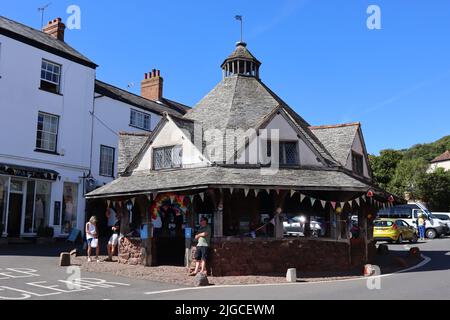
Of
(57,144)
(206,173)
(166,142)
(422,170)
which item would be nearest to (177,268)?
(206,173)

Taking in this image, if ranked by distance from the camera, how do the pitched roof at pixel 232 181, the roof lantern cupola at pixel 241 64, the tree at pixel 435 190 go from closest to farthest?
the pitched roof at pixel 232 181 < the roof lantern cupola at pixel 241 64 < the tree at pixel 435 190

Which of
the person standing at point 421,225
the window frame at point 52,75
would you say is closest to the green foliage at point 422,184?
the person standing at point 421,225

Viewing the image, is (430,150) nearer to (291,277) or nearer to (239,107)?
(239,107)

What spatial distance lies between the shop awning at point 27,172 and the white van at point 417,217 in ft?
80.5

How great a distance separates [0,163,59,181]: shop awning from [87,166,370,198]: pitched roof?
18.3ft

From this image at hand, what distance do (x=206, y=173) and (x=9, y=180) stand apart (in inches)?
432

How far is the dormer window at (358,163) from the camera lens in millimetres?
20953

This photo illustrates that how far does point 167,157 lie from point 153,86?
17.7 m

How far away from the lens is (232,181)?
1481 centimetres

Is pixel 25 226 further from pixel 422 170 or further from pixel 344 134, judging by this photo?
pixel 422 170

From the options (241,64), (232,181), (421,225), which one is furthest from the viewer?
(421,225)

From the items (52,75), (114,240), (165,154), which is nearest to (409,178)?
(165,154)

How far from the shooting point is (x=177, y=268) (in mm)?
15727

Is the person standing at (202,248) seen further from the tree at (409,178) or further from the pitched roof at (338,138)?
the tree at (409,178)
